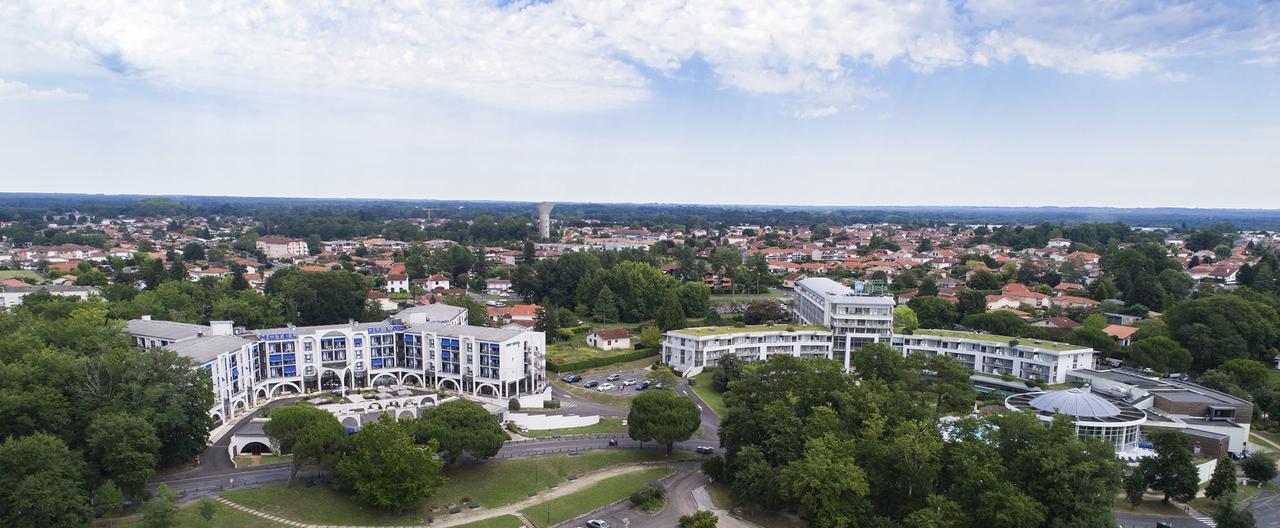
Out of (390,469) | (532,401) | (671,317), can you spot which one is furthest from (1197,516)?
(671,317)

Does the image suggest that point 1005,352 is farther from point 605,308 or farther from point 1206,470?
point 605,308

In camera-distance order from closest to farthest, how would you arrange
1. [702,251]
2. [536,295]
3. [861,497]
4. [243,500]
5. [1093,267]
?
[861,497]
[243,500]
[536,295]
[1093,267]
[702,251]

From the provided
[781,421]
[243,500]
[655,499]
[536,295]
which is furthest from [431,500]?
[536,295]

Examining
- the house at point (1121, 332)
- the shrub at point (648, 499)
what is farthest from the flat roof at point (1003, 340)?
the shrub at point (648, 499)

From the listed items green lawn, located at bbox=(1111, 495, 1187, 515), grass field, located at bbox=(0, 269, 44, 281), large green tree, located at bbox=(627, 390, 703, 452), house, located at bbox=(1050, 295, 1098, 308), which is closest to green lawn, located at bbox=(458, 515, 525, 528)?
large green tree, located at bbox=(627, 390, 703, 452)

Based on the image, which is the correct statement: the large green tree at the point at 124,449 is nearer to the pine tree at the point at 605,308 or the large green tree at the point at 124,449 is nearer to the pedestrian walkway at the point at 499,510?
the pedestrian walkway at the point at 499,510

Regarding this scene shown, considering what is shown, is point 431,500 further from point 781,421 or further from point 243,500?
point 781,421

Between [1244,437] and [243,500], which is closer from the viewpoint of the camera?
[243,500]
